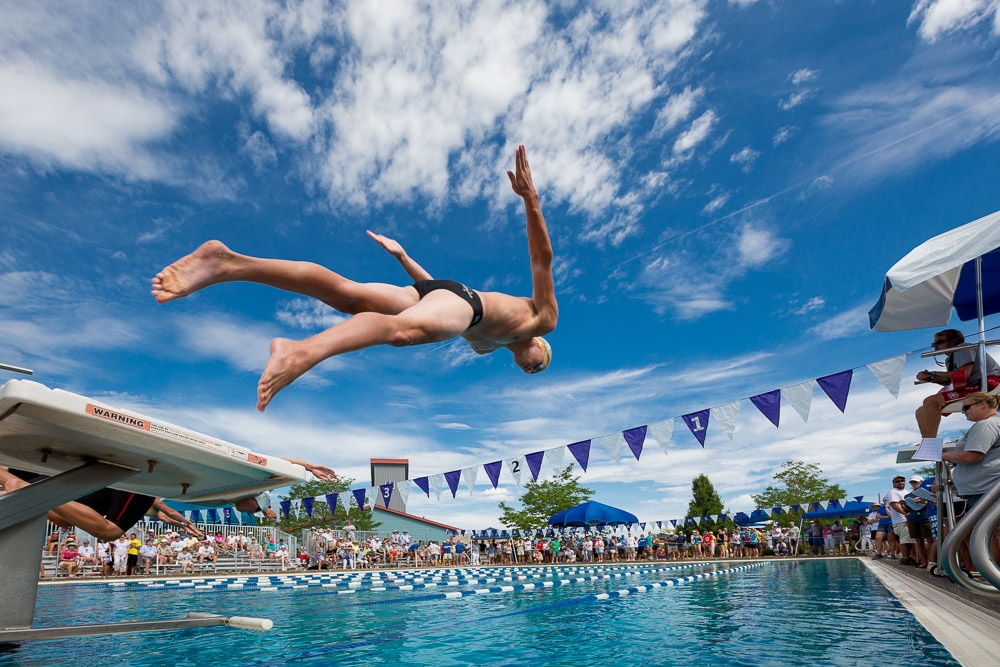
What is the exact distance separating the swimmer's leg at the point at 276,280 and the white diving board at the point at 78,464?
891 millimetres

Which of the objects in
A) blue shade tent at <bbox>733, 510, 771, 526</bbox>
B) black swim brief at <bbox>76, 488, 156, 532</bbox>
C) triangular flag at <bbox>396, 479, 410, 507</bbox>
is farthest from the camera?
blue shade tent at <bbox>733, 510, 771, 526</bbox>

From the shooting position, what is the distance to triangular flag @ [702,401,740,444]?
1396 centimetres

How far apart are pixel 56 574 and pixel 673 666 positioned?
17.4 metres

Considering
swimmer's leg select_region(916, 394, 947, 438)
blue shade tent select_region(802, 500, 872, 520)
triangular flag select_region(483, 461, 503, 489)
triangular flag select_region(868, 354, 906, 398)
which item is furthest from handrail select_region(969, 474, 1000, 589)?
blue shade tent select_region(802, 500, 872, 520)

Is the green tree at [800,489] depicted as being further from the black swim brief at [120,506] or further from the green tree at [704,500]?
the black swim brief at [120,506]

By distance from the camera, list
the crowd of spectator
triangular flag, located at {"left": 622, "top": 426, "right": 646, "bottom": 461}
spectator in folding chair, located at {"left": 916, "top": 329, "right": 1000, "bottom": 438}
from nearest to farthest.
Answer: spectator in folding chair, located at {"left": 916, "top": 329, "right": 1000, "bottom": 438} → triangular flag, located at {"left": 622, "top": 426, "right": 646, "bottom": 461} → the crowd of spectator

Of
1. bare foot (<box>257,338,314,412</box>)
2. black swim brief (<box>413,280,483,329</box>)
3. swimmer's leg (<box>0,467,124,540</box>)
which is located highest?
black swim brief (<box>413,280,483,329</box>)

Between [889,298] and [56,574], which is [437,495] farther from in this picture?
[889,298]

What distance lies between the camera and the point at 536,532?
116ft

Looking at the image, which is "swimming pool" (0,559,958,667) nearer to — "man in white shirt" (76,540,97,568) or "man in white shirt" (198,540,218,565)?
"man in white shirt" (76,540,97,568)

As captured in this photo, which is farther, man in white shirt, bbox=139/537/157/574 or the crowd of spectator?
man in white shirt, bbox=139/537/157/574

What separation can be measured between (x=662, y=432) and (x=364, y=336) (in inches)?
547

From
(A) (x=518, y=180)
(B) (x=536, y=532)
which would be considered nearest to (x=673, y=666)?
(A) (x=518, y=180)

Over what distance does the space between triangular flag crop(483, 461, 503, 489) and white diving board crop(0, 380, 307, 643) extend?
14202mm
